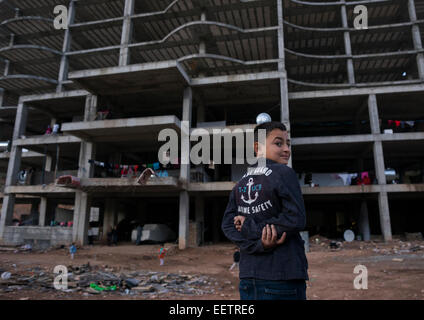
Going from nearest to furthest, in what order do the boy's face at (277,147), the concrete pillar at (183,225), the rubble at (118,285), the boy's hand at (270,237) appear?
the boy's hand at (270,237), the boy's face at (277,147), the rubble at (118,285), the concrete pillar at (183,225)

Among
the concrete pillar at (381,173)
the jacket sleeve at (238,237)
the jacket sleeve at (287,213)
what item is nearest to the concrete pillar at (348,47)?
the concrete pillar at (381,173)

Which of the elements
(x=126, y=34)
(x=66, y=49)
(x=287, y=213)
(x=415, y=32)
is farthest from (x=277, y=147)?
(x=66, y=49)

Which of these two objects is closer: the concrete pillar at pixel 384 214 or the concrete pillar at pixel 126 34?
the concrete pillar at pixel 384 214

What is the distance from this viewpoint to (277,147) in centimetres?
223

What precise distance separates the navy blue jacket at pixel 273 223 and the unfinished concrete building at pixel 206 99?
52.2 ft

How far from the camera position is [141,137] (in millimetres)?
21844

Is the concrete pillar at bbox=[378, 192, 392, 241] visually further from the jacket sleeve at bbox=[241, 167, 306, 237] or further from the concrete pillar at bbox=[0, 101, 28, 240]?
the concrete pillar at bbox=[0, 101, 28, 240]

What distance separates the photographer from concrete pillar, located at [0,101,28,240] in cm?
2379

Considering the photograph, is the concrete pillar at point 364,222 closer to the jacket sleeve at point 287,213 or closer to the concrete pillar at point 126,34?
the concrete pillar at point 126,34

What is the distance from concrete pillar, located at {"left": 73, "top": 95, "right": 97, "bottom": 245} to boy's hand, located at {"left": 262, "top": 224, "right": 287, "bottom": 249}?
22.0 m

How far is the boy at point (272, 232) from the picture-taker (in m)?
1.82

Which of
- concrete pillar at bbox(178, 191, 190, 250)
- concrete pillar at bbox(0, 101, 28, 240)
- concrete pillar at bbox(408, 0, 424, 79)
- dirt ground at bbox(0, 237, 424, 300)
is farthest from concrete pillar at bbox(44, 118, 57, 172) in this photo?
concrete pillar at bbox(408, 0, 424, 79)

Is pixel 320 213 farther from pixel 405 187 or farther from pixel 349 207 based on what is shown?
pixel 405 187

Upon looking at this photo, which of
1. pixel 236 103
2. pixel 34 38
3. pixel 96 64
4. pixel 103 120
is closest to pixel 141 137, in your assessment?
pixel 103 120
